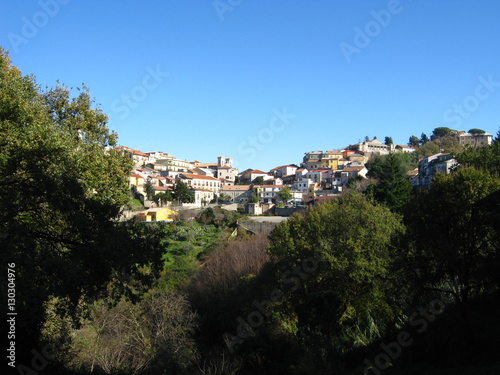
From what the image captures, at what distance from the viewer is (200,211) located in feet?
192

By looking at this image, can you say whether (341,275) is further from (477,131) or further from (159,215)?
(477,131)

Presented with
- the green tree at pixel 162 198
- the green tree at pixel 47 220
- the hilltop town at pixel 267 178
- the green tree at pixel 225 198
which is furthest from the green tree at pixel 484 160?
the green tree at pixel 225 198

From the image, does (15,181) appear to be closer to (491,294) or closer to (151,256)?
(151,256)

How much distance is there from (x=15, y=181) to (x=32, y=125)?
3.75 feet

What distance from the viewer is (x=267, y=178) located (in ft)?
341

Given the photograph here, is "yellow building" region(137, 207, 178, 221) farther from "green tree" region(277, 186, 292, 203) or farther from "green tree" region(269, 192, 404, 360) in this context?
"green tree" region(269, 192, 404, 360)

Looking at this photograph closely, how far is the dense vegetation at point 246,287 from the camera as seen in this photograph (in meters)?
8.23

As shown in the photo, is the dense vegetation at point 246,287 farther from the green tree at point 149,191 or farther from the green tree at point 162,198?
the green tree at point 149,191

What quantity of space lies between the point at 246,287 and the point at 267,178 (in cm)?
8136

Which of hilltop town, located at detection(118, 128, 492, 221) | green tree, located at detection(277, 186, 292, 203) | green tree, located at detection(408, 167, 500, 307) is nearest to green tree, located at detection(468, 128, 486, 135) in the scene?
hilltop town, located at detection(118, 128, 492, 221)

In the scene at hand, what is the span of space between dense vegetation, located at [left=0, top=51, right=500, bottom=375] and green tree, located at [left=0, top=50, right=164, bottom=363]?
0.10 ft

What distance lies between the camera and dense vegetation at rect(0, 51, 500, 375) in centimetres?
823

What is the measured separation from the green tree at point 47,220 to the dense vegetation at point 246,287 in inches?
1.2

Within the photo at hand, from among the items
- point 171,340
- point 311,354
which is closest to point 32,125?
point 311,354
